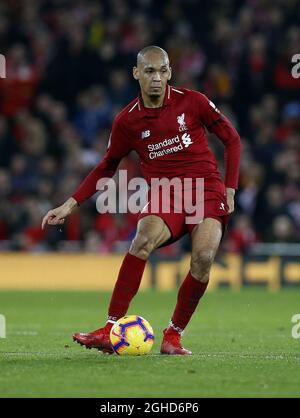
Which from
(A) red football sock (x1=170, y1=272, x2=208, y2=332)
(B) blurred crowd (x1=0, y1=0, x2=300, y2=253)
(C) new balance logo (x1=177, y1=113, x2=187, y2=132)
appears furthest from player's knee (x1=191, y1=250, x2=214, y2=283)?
(B) blurred crowd (x1=0, y1=0, x2=300, y2=253)

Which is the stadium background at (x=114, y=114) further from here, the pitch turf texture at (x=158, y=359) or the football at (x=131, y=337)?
the football at (x=131, y=337)

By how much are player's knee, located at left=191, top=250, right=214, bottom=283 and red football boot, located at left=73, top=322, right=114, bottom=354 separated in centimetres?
74

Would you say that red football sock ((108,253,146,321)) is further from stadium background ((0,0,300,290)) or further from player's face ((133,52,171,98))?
stadium background ((0,0,300,290))

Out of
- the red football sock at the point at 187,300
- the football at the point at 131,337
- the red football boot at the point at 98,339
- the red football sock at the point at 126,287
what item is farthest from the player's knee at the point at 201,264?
the red football boot at the point at 98,339

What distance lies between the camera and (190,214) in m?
8.40

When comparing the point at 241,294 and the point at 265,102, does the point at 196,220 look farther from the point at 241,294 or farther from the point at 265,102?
the point at 265,102

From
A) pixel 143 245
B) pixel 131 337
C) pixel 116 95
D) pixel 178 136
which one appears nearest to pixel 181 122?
pixel 178 136

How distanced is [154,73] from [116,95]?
458 inches

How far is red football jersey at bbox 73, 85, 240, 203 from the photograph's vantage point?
8461 mm

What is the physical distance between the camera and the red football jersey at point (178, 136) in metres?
8.46

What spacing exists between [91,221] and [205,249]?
34.0 ft

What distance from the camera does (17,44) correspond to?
813 inches

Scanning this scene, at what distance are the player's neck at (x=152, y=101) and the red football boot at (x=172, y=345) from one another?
5.61 ft
